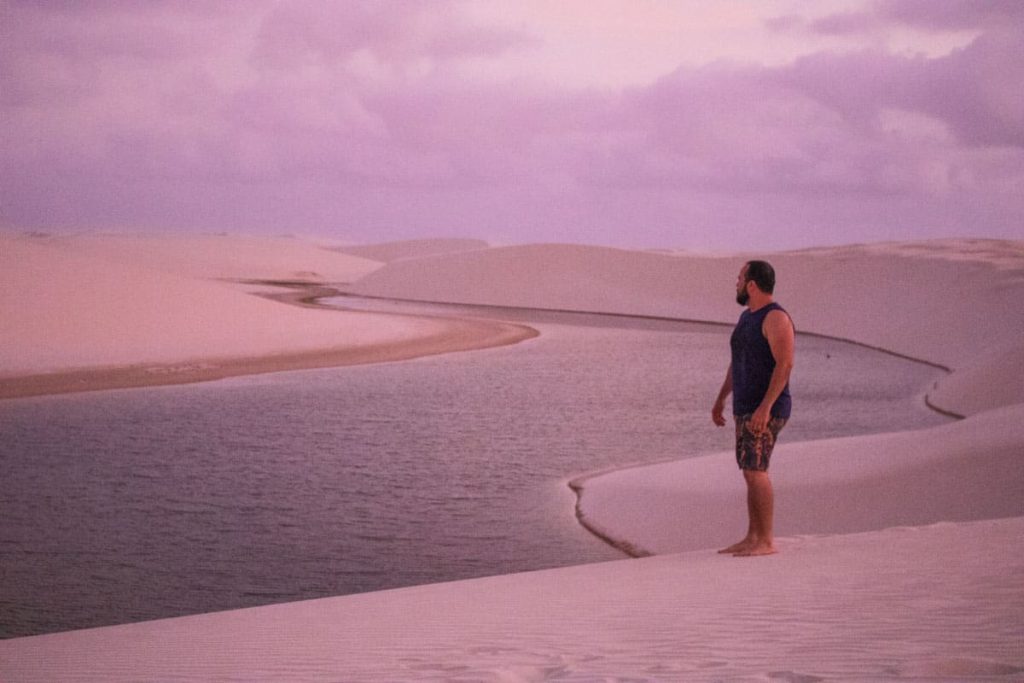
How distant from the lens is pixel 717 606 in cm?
469

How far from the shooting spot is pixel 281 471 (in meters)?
12.1

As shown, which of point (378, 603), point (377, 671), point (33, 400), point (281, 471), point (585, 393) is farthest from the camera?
point (585, 393)

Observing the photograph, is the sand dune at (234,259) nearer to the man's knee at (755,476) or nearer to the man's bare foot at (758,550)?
the man's bare foot at (758,550)

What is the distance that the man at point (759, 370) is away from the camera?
539cm

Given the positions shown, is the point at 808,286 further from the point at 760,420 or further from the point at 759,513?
the point at 760,420

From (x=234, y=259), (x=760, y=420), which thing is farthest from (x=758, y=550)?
(x=234, y=259)

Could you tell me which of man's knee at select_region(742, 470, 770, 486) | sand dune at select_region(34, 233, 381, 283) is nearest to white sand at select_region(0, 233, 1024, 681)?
man's knee at select_region(742, 470, 770, 486)

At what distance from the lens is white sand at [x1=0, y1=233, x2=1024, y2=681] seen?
3.58 meters

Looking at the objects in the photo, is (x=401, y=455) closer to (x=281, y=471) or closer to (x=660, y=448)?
(x=281, y=471)

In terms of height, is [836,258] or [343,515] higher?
[836,258]

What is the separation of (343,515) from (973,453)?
579 cm

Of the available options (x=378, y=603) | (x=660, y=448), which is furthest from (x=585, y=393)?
(x=378, y=603)

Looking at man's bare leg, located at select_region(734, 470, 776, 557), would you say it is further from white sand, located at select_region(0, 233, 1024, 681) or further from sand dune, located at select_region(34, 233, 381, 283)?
sand dune, located at select_region(34, 233, 381, 283)

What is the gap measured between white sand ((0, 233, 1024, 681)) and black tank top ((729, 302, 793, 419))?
863 millimetres
